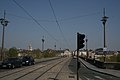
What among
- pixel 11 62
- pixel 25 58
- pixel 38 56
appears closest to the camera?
Result: pixel 11 62

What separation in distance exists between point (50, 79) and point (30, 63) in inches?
1117

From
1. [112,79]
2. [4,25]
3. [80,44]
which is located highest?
[4,25]

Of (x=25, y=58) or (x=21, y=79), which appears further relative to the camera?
(x=25, y=58)

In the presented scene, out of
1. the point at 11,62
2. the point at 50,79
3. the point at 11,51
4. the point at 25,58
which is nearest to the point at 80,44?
the point at 50,79

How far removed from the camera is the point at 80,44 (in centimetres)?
1539

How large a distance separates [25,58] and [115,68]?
1887cm

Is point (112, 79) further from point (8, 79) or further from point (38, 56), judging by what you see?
point (38, 56)

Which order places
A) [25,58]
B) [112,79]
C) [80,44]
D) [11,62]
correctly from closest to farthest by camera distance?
[80,44]
[112,79]
[11,62]
[25,58]

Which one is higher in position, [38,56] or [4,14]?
[4,14]

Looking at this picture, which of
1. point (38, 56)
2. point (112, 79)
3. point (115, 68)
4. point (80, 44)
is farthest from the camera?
point (38, 56)

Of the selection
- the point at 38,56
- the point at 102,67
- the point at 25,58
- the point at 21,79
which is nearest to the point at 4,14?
the point at 25,58

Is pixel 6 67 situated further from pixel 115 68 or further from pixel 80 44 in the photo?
pixel 80 44

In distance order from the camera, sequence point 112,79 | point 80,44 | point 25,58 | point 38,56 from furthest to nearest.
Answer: point 38,56, point 25,58, point 112,79, point 80,44

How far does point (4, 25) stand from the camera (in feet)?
154
